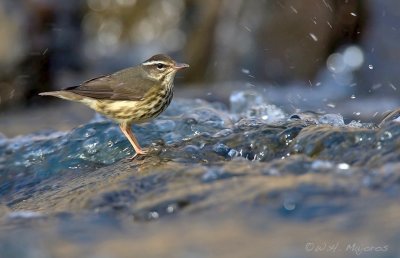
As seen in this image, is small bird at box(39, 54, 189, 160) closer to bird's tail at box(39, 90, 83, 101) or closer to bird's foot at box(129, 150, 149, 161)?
bird's tail at box(39, 90, 83, 101)

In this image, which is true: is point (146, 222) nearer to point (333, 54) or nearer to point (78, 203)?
point (78, 203)

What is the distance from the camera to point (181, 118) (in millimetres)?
9492

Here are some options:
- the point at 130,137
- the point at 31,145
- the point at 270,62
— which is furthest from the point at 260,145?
the point at 270,62

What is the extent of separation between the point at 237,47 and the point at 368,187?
32.0ft

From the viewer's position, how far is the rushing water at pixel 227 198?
17.8ft

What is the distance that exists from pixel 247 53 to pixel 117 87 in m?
6.64

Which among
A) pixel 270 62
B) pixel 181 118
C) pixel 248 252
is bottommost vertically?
pixel 270 62

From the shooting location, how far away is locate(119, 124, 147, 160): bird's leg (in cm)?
830

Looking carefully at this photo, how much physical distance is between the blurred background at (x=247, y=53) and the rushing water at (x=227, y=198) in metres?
5.53

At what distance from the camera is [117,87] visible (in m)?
9.09

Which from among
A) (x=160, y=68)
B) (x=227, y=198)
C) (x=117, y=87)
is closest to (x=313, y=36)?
(x=160, y=68)

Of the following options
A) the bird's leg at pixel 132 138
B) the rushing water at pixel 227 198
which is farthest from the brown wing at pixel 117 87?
the rushing water at pixel 227 198

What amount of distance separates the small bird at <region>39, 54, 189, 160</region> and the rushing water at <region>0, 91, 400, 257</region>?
0.55 m

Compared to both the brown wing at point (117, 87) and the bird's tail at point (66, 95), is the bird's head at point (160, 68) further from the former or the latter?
the bird's tail at point (66, 95)
